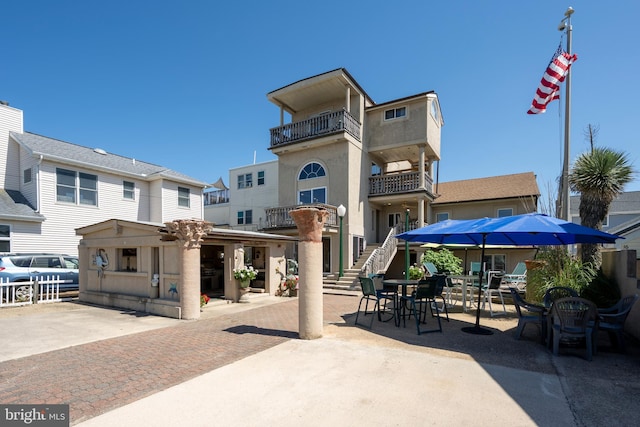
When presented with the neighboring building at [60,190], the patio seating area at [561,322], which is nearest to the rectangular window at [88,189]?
the neighboring building at [60,190]

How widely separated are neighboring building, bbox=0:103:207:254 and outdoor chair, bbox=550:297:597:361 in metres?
19.6

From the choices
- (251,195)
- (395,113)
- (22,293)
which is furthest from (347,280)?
(251,195)

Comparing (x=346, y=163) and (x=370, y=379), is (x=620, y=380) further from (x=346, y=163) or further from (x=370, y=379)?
(x=346, y=163)

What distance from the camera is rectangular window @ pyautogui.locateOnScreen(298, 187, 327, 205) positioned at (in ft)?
61.5

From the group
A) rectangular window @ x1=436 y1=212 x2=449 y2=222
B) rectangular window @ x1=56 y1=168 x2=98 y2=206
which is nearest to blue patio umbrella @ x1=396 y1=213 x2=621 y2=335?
rectangular window @ x1=436 y1=212 x2=449 y2=222

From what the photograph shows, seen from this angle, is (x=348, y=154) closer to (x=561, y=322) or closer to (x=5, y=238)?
(x=561, y=322)

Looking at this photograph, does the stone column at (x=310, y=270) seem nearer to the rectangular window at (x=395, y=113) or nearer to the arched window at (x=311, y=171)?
the arched window at (x=311, y=171)

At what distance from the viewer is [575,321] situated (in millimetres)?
5520

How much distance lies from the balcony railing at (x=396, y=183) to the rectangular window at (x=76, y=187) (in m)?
15.9

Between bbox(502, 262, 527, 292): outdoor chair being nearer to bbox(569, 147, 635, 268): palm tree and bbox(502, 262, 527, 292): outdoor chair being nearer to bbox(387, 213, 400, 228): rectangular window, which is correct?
bbox(569, 147, 635, 268): palm tree

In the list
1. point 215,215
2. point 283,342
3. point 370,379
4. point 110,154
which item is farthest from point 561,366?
point 215,215

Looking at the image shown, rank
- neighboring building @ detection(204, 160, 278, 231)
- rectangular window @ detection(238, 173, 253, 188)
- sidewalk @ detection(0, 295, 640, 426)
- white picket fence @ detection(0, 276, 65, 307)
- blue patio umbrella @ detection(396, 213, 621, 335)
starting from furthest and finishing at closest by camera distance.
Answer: rectangular window @ detection(238, 173, 253, 188)
neighboring building @ detection(204, 160, 278, 231)
white picket fence @ detection(0, 276, 65, 307)
blue patio umbrella @ detection(396, 213, 621, 335)
sidewalk @ detection(0, 295, 640, 426)

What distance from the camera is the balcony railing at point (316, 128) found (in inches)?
691

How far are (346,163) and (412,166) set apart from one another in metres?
7.45
